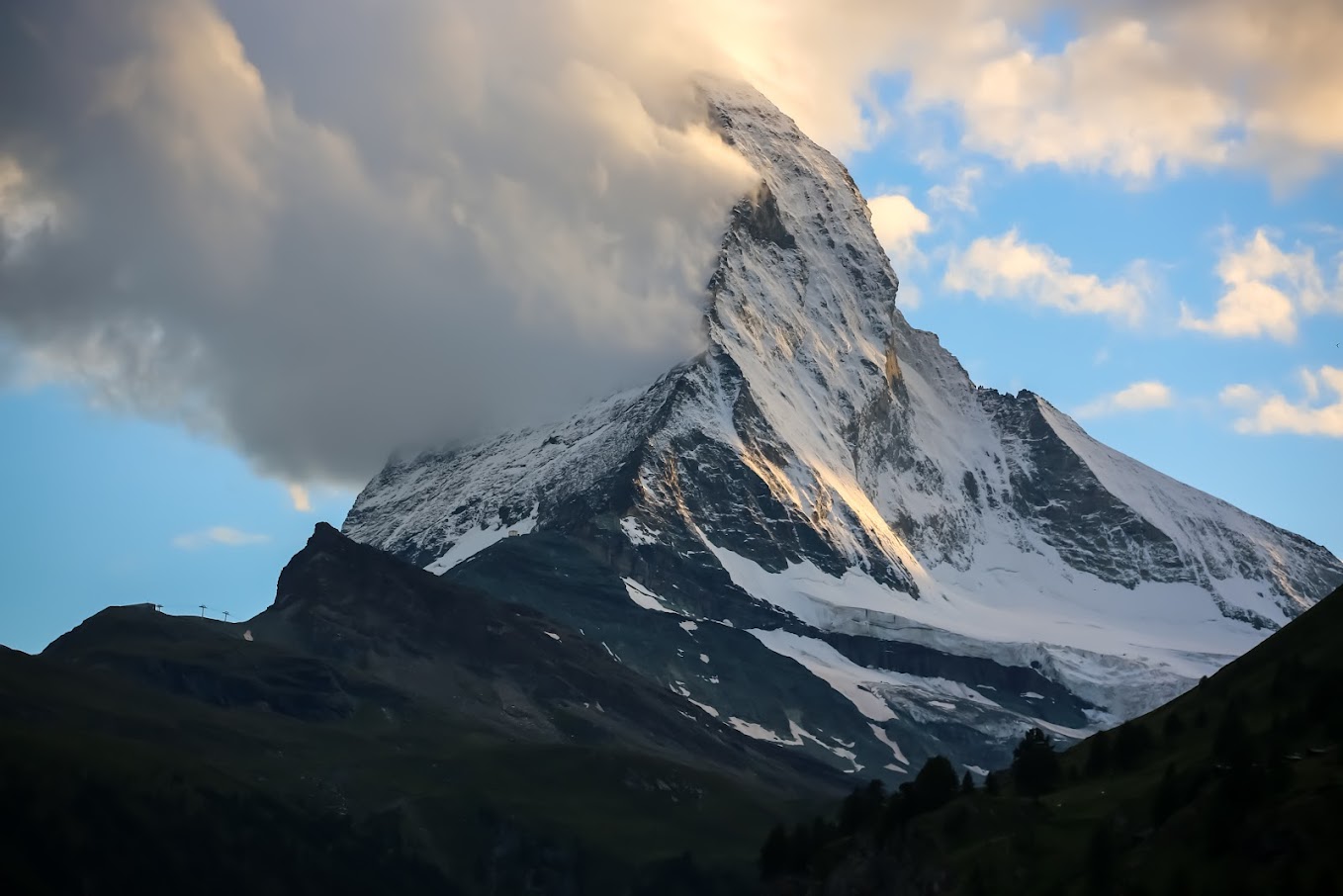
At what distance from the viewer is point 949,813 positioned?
159 meters

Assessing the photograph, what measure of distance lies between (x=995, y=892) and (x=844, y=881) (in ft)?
77.0

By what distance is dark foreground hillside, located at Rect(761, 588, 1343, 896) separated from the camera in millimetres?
127625

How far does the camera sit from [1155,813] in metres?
142

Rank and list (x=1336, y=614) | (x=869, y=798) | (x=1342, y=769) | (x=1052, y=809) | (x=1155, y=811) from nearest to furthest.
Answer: (x=1342, y=769) < (x=1155, y=811) < (x=1052, y=809) < (x=1336, y=614) < (x=869, y=798)

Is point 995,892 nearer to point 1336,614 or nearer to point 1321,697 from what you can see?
point 1321,697

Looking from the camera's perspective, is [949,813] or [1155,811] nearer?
[1155,811]

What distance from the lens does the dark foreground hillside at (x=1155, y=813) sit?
128 meters

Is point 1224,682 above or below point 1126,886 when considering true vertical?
above

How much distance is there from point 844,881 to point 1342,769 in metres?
44.1

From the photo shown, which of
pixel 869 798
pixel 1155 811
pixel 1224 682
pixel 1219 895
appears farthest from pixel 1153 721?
pixel 1219 895

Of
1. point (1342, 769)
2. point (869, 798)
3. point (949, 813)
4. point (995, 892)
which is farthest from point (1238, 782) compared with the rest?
point (869, 798)

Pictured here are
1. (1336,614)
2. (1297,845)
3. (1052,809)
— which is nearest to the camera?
(1297,845)

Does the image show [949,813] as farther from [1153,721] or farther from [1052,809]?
[1153,721]

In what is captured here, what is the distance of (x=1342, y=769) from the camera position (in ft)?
434
